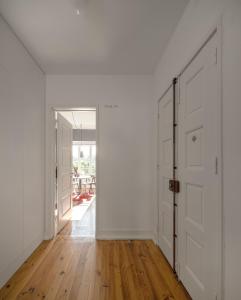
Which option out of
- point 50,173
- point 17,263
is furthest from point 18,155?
point 17,263

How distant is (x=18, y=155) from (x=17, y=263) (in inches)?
48.0

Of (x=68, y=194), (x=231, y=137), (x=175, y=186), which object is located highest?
(x=231, y=137)

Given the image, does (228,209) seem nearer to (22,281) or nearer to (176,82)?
(176,82)

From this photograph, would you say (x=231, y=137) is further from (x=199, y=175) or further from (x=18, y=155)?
(x=18, y=155)

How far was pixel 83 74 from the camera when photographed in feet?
11.1

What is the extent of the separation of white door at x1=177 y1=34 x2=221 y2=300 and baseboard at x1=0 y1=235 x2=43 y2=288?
175 cm

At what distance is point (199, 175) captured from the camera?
1.65 m

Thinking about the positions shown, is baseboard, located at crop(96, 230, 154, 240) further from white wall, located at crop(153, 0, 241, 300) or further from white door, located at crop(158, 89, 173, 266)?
white wall, located at crop(153, 0, 241, 300)

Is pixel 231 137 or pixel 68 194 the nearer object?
pixel 231 137

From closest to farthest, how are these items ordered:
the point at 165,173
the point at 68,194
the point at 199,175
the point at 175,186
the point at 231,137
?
the point at 231,137 < the point at 199,175 < the point at 175,186 < the point at 165,173 < the point at 68,194

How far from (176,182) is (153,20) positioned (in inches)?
66.2

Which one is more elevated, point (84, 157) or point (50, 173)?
point (84, 157)

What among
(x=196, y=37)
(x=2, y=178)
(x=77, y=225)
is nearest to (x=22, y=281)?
(x=2, y=178)

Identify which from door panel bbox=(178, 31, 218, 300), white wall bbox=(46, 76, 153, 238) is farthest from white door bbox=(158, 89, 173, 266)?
white wall bbox=(46, 76, 153, 238)
